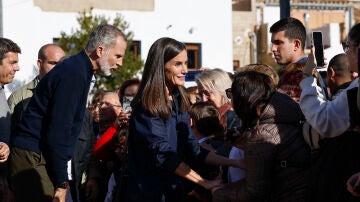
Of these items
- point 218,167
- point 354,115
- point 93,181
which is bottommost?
point 93,181

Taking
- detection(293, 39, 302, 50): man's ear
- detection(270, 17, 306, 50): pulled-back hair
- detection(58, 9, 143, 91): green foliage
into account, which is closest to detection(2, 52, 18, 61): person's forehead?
detection(270, 17, 306, 50): pulled-back hair

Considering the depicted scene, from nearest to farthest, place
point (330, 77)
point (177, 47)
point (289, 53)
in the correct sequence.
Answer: point (177, 47), point (289, 53), point (330, 77)

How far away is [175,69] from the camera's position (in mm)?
5359

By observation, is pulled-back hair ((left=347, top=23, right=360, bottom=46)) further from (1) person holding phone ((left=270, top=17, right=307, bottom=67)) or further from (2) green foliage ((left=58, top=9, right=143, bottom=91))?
(2) green foliage ((left=58, top=9, right=143, bottom=91))

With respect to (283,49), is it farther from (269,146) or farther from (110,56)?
(269,146)

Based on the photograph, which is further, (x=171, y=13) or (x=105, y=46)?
(x=171, y=13)

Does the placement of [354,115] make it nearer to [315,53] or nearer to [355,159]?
[355,159]

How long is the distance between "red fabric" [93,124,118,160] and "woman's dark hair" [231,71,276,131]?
9.09ft

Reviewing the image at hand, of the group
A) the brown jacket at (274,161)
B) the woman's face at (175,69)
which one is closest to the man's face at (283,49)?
the woman's face at (175,69)

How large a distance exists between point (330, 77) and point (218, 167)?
1590mm

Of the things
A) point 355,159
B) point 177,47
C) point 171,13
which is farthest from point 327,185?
point 171,13

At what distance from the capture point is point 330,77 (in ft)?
22.3

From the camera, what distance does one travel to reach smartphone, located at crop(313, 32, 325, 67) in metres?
4.75

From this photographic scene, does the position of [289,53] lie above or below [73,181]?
above
